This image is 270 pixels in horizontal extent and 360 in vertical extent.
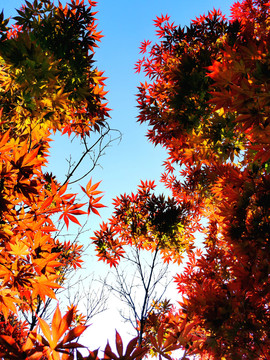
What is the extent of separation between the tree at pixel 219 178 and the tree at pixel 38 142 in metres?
0.66

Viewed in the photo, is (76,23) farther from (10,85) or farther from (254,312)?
(254,312)

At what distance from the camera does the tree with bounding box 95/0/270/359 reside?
1.99m

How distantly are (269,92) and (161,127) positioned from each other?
10.1 feet

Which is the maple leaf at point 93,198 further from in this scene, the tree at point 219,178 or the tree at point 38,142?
→ the tree at point 219,178

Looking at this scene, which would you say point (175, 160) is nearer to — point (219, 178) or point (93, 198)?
point (219, 178)

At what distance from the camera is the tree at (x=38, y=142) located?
1.24m

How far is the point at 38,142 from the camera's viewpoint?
2621 mm

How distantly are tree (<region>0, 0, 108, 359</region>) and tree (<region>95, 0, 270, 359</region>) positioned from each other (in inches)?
25.8

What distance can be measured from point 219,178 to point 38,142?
9.84 ft

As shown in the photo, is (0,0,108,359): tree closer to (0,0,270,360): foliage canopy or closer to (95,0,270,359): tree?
(0,0,270,360): foliage canopy

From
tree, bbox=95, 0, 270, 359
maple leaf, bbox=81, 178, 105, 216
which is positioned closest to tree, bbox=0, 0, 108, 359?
maple leaf, bbox=81, 178, 105, 216

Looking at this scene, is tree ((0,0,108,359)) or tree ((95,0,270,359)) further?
tree ((95,0,270,359))

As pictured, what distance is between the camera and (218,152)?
10.7 ft

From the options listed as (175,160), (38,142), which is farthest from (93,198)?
(175,160)
